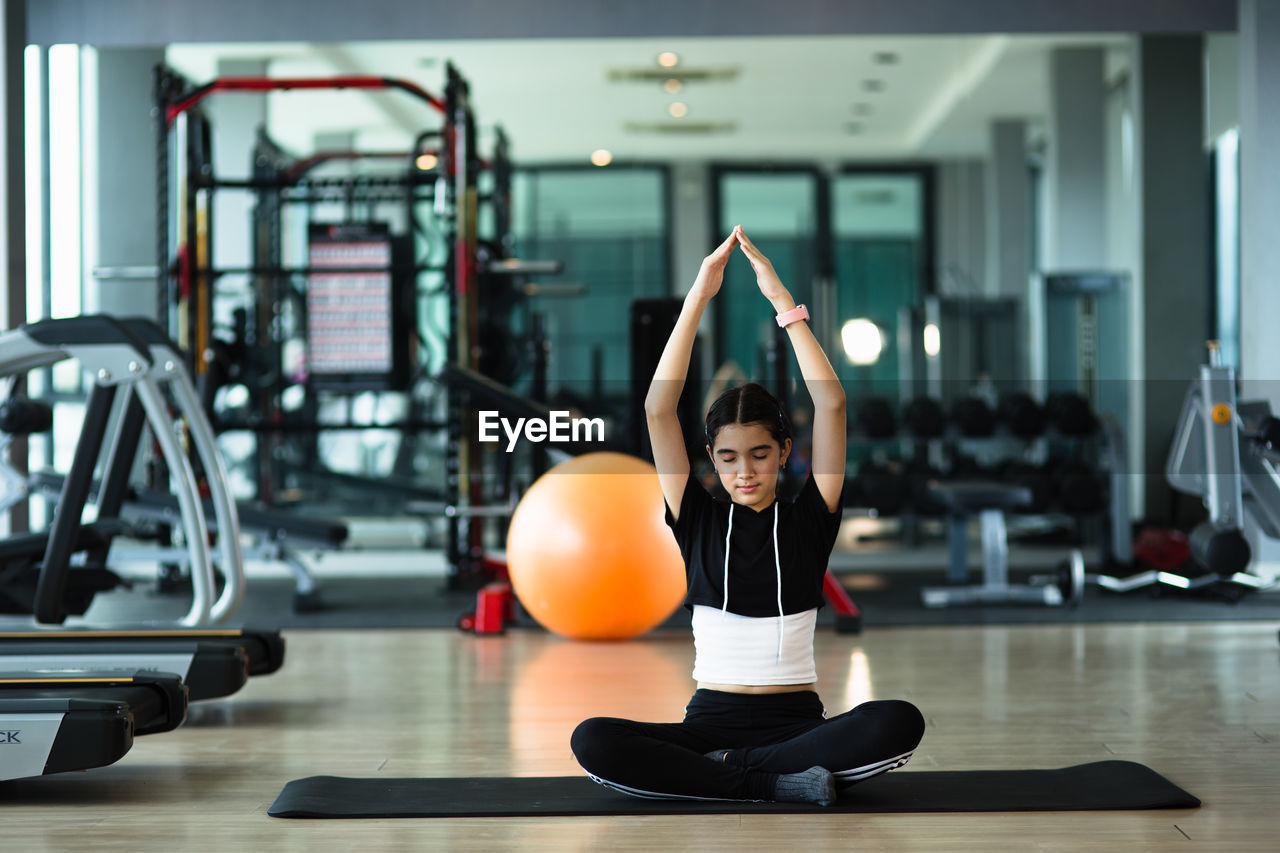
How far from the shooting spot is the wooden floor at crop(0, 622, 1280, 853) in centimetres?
226

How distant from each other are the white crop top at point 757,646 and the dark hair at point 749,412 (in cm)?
32

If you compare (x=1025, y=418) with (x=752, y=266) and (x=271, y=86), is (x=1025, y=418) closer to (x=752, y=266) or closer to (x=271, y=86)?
(x=271, y=86)

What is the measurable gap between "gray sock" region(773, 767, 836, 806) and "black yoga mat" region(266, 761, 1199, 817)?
0.7 inches

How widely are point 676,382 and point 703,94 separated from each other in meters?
8.82

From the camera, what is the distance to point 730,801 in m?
2.43

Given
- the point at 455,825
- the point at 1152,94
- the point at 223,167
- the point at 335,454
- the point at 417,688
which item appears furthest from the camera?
the point at 335,454

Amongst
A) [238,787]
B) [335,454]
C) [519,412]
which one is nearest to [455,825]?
[238,787]

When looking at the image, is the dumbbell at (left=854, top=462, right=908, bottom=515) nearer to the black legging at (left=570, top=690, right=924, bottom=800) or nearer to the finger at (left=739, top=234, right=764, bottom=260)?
the black legging at (left=570, top=690, right=924, bottom=800)

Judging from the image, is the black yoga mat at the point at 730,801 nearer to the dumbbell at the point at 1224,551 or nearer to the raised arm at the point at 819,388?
the raised arm at the point at 819,388

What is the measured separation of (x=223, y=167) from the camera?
366 inches

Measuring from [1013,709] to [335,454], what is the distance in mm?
8260

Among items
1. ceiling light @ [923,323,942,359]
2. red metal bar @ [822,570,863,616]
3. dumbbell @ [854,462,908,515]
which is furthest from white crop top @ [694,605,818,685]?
ceiling light @ [923,323,942,359]

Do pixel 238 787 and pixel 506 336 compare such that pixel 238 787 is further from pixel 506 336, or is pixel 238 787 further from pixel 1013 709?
pixel 506 336

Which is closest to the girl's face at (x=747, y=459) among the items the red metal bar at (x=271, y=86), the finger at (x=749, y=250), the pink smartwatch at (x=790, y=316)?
the pink smartwatch at (x=790, y=316)
